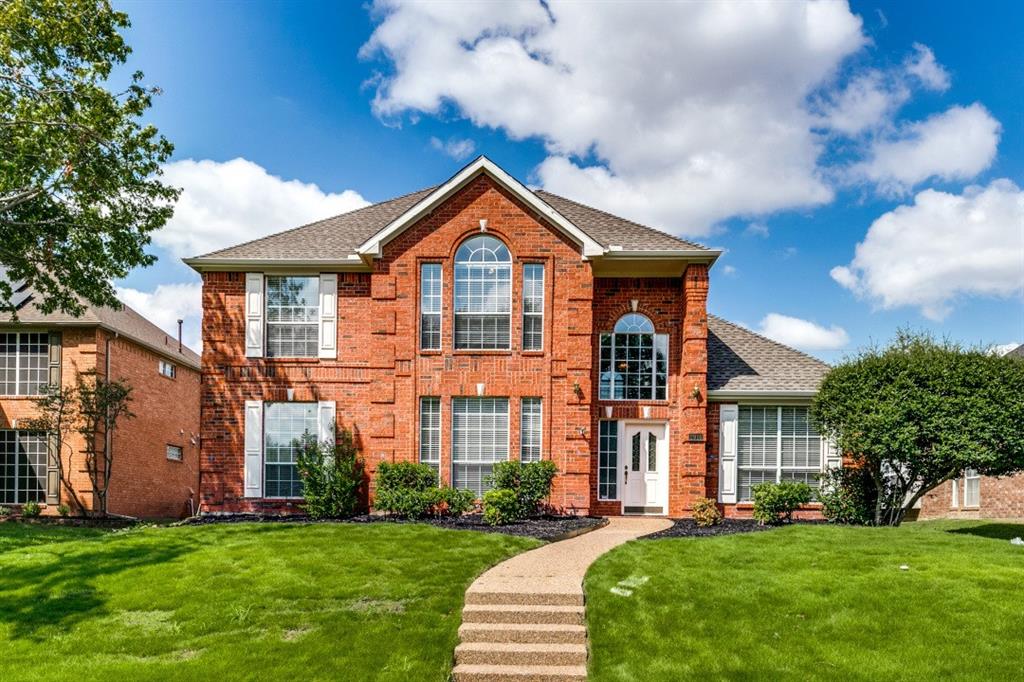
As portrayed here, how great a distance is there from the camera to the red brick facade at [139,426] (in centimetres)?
2105

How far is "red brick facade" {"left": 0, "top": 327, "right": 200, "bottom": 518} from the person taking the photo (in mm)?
21047

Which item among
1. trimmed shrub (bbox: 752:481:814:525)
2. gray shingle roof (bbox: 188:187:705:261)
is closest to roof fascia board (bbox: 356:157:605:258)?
gray shingle roof (bbox: 188:187:705:261)

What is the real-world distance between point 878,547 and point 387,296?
11126 mm

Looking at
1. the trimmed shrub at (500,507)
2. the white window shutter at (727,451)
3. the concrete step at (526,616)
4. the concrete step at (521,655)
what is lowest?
the concrete step at (521,655)

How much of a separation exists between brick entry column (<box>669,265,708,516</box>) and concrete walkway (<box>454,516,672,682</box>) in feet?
20.3

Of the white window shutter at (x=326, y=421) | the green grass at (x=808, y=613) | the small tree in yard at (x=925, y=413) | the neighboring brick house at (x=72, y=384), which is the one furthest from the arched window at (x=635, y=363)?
the neighboring brick house at (x=72, y=384)

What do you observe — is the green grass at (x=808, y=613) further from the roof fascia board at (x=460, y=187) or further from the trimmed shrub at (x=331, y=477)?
the roof fascia board at (x=460, y=187)

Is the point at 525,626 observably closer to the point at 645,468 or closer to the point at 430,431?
the point at 430,431

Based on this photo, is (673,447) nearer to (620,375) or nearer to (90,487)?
(620,375)

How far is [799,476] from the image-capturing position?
17.4 metres

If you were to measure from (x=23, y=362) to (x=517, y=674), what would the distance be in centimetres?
1957

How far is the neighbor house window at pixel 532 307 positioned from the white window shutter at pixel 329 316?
4.55 m

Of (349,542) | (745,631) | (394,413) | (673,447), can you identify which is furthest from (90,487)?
(745,631)

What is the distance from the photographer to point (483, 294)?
661 inches
